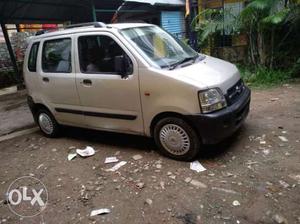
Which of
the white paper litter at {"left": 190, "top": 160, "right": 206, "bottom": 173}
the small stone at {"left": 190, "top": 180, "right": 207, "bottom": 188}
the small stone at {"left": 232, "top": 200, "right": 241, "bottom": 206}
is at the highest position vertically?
the white paper litter at {"left": 190, "top": 160, "right": 206, "bottom": 173}

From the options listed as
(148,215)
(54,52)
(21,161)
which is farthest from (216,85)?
(21,161)

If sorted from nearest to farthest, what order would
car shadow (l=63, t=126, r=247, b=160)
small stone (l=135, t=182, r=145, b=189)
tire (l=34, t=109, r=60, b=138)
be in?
small stone (l=135, t=182, r=145, b=189), car shadow (l=63, t=126, r=247, b=160), tire (l=34, t=109, r=60, b=138)

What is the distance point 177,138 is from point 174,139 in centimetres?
5

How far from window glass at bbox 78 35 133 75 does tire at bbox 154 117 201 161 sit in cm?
89

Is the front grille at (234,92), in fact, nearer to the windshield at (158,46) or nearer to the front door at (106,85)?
the windshield at (158,46)

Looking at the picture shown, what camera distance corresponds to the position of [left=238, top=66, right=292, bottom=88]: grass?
7686 millimetres

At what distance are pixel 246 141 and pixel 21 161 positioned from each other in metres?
3.53

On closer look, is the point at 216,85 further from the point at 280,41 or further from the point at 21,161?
the point at 280,41

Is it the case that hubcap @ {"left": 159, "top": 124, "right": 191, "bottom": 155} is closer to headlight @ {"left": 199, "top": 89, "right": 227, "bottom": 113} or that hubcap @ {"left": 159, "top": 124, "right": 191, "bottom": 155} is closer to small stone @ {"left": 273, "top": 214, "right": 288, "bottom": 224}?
headlight @ {"left": 199, "top": 89, "right": 227, "bottom": 113}

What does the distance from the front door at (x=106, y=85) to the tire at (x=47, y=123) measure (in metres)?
1.01

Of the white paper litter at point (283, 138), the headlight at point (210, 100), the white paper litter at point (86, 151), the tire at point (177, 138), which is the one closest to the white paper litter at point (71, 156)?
the white paper litter at point (86, 151)

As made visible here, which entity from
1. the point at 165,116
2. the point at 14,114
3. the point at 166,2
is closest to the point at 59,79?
the point at 165,116

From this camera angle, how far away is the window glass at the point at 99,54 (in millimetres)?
4316

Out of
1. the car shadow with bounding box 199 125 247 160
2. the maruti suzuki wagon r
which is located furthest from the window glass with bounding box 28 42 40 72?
the car shadow with bounding box 199 125 247 160
